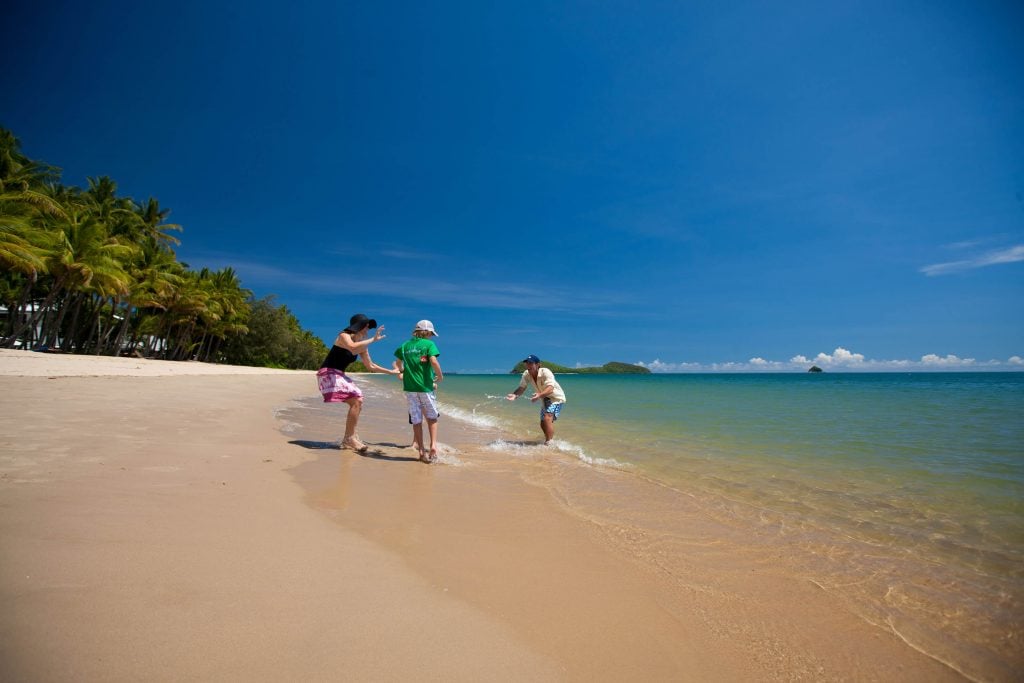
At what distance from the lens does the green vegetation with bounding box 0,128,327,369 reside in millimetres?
25938

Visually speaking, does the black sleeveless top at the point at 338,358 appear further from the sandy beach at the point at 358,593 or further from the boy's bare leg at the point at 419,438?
the sandy beach at the point at 358,593

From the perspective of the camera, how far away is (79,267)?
2820 centimetres

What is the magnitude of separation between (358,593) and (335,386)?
5100 mm

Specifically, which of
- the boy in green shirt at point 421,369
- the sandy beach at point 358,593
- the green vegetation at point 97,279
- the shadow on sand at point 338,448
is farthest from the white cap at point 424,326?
the green vegetation at point 97,279

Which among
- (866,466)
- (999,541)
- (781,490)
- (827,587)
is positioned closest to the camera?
(827,587)

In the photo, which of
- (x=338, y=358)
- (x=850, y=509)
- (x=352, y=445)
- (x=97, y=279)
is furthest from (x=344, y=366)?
(x=97, y=279)

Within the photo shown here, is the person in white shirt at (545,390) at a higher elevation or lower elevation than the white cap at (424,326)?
lower

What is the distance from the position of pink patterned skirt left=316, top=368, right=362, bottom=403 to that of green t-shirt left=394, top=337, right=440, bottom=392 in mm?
878

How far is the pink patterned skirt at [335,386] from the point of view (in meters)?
7.04

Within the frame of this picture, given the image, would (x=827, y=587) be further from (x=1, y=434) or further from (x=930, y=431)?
(x=930, y=431)

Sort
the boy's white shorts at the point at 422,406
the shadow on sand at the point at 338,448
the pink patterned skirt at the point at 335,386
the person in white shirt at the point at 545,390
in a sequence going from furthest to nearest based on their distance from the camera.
A: the person in white shirt at the point at 545,390 < the pink patterned skirt at the point at 335,386 < the boy's white shorts at the point at 422,406 < the shadow on sand at the point at 338,448

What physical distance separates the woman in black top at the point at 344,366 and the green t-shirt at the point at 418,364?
281 mm

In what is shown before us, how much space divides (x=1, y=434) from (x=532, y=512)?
6395mm

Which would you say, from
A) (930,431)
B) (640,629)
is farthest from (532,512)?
(930,431)
